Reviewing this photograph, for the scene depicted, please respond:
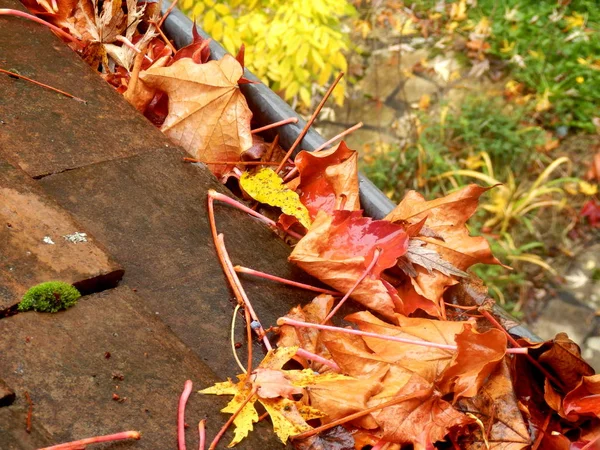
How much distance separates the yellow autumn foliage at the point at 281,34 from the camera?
10.5 ft

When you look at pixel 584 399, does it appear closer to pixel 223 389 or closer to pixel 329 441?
pixel 329 441

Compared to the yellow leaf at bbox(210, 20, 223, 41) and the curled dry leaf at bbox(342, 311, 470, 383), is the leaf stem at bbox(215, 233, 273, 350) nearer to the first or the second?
the curled dry leaf at bbox(342, 311, 470, 383)

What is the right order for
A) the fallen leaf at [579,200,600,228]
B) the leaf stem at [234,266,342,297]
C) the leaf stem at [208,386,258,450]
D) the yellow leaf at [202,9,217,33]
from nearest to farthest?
the leaf stem at [208,386,258,450]
the leaf stem at [234,266,342,297]
the yellow leaf at [202,9,217,33]
the fallen leaf at [579,200,600,228]

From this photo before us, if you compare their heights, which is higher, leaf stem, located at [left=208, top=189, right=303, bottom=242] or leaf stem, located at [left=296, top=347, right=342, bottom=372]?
leaf stem, located at [left=208, top=189, right=303, bottom=242]

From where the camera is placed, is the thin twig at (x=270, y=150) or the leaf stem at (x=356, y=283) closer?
the leaf stem at (x=356, y=283)

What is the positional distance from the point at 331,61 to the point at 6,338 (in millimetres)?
2610

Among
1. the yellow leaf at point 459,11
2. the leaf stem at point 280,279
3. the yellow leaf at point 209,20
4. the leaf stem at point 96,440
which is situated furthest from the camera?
the yellow leaf at point 459,11

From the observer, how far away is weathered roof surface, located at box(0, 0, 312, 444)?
100cm

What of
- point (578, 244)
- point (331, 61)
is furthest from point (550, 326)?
point (331, 61)

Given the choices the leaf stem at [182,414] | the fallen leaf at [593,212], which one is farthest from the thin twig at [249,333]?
the fallen leaf at [593,212]

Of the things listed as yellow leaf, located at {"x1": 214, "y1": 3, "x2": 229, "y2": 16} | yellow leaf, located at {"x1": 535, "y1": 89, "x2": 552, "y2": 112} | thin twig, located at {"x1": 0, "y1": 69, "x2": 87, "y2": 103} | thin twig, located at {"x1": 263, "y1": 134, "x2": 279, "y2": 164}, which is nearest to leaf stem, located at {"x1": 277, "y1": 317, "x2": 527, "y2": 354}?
thin twig, located at {"x1": 263, "y1": 134, "x2": 279, "y2": 164}

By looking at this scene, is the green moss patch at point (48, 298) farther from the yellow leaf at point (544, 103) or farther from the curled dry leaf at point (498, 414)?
the yellow leaf at point (544, 103)

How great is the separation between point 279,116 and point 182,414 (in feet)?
3.06

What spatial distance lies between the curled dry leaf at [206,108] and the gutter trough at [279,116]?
159 millimetres
